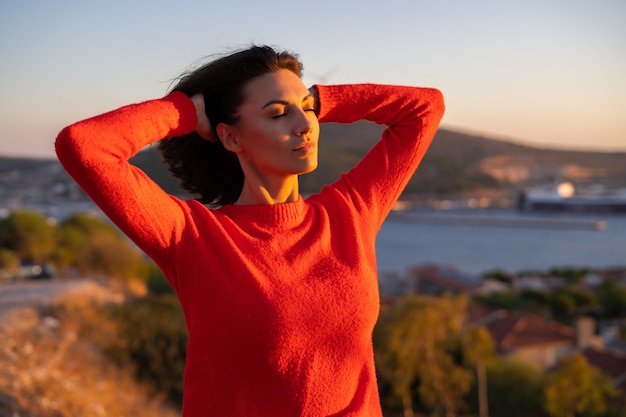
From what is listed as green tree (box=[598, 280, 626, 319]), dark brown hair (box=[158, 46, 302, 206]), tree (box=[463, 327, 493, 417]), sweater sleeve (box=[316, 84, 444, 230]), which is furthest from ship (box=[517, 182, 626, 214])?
dark brown hair (box=[158, 46, 302, 206])

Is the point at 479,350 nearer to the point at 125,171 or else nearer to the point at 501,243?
the point at 125,171

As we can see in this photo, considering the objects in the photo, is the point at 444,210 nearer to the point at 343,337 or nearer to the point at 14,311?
the point at 14,311

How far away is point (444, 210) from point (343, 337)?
5203cm

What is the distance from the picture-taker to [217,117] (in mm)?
940

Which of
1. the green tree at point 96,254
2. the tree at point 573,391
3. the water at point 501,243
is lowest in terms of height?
the water at point 501,243

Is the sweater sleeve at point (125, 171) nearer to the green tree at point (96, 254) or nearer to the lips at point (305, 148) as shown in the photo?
the lips at point (305, 148)

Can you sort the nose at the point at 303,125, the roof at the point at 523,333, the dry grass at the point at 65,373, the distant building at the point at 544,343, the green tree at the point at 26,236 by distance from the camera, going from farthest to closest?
the roof at the point at 523,333 → the distant building at the point at 544,343 → the green tree at the point at 26,236 → the dry grass at the point at 65,373 → the nose at the point at 303,125

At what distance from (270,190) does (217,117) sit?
12cm

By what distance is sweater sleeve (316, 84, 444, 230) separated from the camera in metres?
1.00

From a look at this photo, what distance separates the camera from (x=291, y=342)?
2.69 ft

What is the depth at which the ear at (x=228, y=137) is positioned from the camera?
0.93m

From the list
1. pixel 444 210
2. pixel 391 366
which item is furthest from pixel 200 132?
pixel 444 210

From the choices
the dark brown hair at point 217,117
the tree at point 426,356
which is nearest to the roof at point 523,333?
the tree at point 426,356

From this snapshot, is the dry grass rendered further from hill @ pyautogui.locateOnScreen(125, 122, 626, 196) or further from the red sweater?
hill @ pyautogui.locateOnScreen(125, 122, 626, 196)
